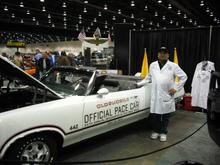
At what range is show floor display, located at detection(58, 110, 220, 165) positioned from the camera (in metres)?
3.14

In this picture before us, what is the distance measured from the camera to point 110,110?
3271 millimetres

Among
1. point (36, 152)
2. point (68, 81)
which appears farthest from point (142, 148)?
point (36, 152)

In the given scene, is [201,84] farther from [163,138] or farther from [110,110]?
[110,110]

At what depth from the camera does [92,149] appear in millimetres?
3428

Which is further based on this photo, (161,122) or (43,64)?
(43,64)

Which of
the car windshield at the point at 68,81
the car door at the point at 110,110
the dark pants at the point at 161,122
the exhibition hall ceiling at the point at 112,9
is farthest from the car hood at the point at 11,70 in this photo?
the exhibition hall ceiling at the point at 112,9

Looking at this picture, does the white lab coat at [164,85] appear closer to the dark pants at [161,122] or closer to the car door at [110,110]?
the dark pants at [161,122]

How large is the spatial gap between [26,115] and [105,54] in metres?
9.01

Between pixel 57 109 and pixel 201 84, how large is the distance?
427 centimetres

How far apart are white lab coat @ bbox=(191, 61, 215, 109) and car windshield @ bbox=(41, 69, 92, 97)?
342cm

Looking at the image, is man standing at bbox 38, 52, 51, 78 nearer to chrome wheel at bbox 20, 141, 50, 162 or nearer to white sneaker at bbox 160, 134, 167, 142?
white sneaker at bbox 160, 134, 167, 142

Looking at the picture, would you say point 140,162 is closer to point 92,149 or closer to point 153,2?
point 92,149

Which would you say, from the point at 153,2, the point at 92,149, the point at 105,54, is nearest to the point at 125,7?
the point at 153,2

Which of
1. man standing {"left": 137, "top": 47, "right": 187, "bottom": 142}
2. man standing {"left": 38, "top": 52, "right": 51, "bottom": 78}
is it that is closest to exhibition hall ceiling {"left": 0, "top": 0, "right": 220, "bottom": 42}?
man standing {"left": 38, "top": 52, "right": 51, "bottom": 78}
